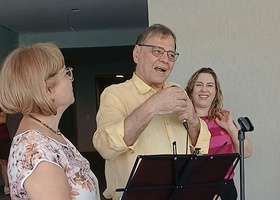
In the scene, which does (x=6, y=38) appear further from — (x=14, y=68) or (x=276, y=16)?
(x=14, y=68)

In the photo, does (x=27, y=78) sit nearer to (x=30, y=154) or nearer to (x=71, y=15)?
(x=30, y=154)

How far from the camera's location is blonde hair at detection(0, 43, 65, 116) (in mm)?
1109

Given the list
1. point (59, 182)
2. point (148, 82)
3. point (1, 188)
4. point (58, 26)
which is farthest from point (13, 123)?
point (59, 182)

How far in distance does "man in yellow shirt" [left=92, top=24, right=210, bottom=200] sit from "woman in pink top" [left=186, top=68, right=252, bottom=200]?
686mm

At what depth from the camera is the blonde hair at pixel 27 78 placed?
111cm

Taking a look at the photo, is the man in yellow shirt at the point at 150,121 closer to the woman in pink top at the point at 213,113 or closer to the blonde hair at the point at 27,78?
the blonde hair at the point at 27,78

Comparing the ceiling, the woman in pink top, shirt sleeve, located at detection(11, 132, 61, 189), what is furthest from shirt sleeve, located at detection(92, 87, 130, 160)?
the ceiling

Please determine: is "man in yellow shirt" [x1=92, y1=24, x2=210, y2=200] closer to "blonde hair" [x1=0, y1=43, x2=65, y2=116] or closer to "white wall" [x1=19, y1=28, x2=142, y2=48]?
"blonde hair" [x1=0, y1=43, x2=65, y2=116]

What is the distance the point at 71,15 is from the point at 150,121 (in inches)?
153

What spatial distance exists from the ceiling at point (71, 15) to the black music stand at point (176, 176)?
340 cm

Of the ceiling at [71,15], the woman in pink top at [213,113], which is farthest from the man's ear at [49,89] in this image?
the ceiling at [71,15]

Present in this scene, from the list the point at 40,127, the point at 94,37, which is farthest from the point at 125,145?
the point at 94,37

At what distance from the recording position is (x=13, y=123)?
607 cm

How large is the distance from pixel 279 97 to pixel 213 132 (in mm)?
881
